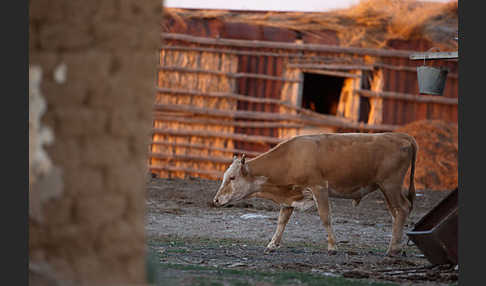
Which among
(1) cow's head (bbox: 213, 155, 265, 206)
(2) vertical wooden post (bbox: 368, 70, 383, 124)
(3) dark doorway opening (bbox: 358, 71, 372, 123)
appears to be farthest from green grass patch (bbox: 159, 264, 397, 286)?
(3) dark doorway opening (bbox: 358, 71, 372, 123)

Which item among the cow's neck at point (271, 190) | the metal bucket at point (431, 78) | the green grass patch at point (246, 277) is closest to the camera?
the green grass patch at point (246, 277)

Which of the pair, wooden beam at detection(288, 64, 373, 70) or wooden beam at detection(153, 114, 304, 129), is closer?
wooden beam at detection(288, 64, 373, 70)

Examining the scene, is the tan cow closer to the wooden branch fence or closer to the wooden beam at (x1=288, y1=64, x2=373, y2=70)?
the wooden branch fence

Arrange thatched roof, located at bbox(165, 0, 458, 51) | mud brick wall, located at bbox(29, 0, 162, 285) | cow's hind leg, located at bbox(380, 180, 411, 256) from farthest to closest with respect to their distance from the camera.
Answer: thatched roof, located at bbox(165, 0, 458, 51) → cow's hind leg, located at bbox(380, 180, 411, 256) → mud brick wall, located at bbox(29, 0, 162, 285)

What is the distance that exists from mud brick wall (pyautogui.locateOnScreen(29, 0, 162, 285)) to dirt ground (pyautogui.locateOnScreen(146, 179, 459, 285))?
1773 millimetres

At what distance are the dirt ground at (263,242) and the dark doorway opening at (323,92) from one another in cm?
673

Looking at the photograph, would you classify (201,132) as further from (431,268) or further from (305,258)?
(431,268)

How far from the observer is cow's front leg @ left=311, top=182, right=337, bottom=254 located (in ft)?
28.7

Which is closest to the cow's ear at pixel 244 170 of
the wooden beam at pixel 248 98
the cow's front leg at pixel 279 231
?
the cow's front leg at pixel 279 231

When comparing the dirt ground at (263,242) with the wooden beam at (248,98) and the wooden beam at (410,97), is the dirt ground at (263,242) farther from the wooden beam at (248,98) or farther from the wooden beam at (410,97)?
the wooden beam at (410,97)

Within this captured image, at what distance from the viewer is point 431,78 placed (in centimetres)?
1025

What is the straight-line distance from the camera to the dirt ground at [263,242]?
666 centimetres

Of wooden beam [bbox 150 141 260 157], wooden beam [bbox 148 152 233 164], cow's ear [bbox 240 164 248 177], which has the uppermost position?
cow's ear [bbox 240 164 248 177]

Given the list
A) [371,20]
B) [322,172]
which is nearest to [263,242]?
[322,172]
